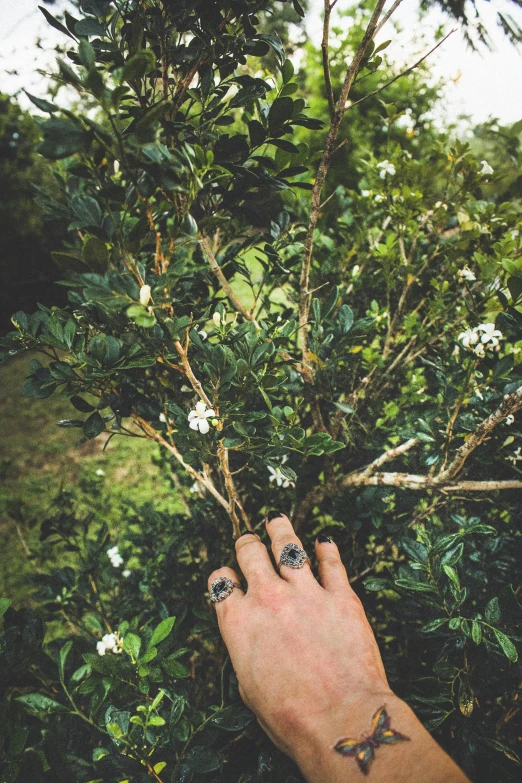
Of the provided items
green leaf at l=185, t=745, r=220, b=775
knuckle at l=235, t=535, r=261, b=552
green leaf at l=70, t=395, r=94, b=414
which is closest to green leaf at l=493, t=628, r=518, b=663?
knuckle at l=235, t=535, r=261, b=552

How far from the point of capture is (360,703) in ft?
3.29

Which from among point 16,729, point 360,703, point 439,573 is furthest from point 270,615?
point 16,729

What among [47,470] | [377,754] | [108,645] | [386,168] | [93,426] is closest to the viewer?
[377,754]

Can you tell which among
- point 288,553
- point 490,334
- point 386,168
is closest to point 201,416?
point 288,553

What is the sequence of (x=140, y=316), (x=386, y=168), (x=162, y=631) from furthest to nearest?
(x=386, y=168) < (x=162, y=631) < (x=140, y=316)

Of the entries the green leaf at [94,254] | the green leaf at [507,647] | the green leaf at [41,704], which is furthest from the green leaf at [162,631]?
the green leaf at [94,254]

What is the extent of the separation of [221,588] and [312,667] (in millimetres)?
363

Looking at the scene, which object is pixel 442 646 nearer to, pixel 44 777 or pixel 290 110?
pixel 44 777

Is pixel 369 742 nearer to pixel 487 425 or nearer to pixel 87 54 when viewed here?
pixel 487 425

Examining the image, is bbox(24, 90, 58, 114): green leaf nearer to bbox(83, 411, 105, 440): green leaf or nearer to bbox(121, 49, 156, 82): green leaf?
bbox(121, 49, 156, 82): green leaf

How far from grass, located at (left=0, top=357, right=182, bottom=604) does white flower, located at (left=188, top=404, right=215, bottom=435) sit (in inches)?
103

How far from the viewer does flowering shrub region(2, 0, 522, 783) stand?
3.09 ft

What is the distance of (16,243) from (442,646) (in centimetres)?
869

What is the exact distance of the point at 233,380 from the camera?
1.26m
